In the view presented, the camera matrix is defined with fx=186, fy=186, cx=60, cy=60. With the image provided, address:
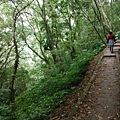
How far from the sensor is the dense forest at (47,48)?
31.6 feet

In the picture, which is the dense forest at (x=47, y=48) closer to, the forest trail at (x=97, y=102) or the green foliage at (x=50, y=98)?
the green foliage at (x=50, y=98)

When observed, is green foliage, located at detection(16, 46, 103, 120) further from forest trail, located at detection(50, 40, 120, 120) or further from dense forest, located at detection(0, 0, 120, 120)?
forest trail, located at detection(50, 40, 120, 120)

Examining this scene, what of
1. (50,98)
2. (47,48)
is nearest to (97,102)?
(50,98)

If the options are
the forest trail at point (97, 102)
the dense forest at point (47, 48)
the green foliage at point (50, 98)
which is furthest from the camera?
the dense forest at point (47, 48)

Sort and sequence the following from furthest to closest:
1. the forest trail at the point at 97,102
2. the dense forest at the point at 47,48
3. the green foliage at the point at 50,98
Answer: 1. the dense forest at the point at 47,48
2. the green foliage at the point at 50,98
3. the forest trail at the point at 97,102

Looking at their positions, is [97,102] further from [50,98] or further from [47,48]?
[47,48]

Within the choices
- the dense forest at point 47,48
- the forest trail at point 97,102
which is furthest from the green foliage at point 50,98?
the forest trail at point 97,102

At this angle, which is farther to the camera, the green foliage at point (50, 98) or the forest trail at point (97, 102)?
the green foliage at point (50, 98)

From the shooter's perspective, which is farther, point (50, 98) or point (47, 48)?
point (47, 48)

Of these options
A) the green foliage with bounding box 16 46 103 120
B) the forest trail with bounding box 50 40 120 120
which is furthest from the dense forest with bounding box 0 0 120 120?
the forest trail with bounding box 50 40 120 120

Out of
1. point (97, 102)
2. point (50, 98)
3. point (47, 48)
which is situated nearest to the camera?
point (97, 102)

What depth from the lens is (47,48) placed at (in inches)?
794

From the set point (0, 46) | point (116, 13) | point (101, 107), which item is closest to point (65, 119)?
point (101, 107)

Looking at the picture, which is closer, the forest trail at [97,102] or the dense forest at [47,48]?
the forest trail at [97,102]
